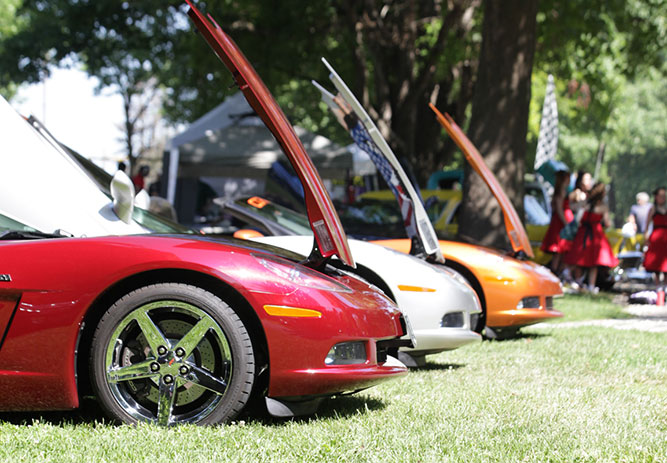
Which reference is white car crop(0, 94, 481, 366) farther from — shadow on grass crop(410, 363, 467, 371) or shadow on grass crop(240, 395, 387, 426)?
shadow on grass crop(240, 395, 387, 426)

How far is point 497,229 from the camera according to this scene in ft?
38.2

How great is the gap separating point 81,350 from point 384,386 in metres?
1.96

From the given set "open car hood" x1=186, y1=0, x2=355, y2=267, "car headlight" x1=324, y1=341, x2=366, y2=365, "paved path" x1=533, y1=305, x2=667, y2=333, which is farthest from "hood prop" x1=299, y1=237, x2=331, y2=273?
"paved path" x1=533, y1=305, x2=667, y2=333

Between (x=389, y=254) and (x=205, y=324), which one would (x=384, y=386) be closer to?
(x=389, y=254)

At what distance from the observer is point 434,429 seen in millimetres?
4027

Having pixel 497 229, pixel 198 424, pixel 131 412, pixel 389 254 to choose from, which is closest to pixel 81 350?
pixel 131 412

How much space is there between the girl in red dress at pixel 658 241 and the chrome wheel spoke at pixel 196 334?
916cm

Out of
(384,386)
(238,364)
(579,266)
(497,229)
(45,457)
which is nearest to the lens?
(45,457)

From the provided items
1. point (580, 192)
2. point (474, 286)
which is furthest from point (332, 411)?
point (580, 192)

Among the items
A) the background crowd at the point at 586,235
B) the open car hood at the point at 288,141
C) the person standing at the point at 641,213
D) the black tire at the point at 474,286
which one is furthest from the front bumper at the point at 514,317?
the person standing at the point at 641,213

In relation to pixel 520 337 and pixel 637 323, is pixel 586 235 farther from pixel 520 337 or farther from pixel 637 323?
pixel 520 337

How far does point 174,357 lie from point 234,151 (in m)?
15.8

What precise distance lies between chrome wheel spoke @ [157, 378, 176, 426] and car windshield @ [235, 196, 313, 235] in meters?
3.18

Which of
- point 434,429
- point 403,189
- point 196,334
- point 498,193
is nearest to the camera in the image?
point 196,334
